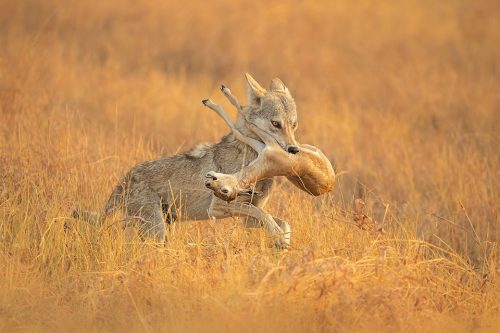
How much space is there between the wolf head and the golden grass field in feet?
2.49

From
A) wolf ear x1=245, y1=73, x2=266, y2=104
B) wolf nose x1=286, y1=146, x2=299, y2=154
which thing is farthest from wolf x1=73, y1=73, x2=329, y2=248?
wolf nose x1=286, y1=146, x2=299, y2=154

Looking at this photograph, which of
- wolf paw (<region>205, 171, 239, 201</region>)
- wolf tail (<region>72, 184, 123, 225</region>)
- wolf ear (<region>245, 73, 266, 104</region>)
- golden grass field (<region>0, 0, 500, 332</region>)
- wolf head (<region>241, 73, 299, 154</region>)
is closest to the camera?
golden grass field (<region>0, 0, 500, 332</region>)

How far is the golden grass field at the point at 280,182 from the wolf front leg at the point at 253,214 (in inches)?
Answer: 5.6

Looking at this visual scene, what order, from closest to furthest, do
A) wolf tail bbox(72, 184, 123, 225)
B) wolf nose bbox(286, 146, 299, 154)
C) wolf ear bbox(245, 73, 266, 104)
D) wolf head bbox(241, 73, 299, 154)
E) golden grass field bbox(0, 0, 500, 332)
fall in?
golden grass field bbox(0, 0, 500, 332) < wolf nose bbox(286, 146, 299, 154) < wolf tail bbox(72, 184, 123, 225) < wolf head bbox(241, 73, 299, 154) < wolf ear bbox(245, 73, 266, 104)

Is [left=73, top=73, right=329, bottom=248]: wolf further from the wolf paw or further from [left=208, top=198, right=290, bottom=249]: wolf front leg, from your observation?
the wolf paw

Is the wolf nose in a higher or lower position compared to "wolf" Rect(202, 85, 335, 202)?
higher

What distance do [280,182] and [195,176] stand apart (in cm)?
220

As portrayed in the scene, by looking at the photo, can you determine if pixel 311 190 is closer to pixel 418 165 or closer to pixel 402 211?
pixel 402 211

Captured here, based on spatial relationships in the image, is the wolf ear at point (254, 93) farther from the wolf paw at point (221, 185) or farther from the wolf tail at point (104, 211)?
the wolf paw at point (221, 185)

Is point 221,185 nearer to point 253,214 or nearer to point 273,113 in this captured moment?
point 253,214

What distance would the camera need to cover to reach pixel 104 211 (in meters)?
8.39

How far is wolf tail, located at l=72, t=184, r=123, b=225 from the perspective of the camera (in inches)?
315

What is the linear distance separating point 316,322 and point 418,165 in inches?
274

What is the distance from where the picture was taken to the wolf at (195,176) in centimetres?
831
